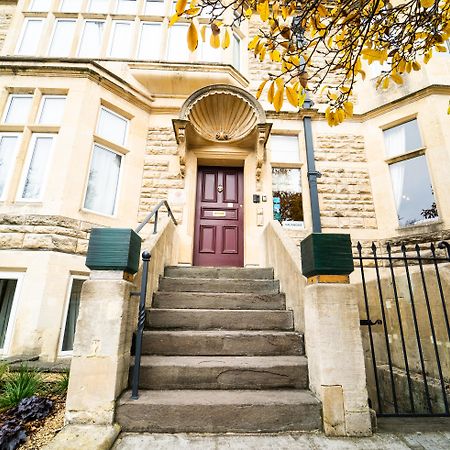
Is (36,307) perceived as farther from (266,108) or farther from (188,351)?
(266,108)

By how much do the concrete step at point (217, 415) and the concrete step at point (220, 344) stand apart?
0.67m

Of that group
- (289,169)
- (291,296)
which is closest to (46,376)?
(291,296)

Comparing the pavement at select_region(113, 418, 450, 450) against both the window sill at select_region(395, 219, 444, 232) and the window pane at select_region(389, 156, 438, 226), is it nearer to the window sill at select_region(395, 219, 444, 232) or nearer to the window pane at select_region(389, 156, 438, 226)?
the window sill at select_region(395, 219, 444, 232)

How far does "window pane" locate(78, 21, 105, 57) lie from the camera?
6.94m

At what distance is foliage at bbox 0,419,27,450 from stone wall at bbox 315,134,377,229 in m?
5.89

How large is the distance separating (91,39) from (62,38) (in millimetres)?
750

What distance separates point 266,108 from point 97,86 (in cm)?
404

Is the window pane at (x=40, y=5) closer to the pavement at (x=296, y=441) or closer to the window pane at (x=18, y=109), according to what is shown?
the window pane at (x=18, y=109)

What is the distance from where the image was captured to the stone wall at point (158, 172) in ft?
20.3

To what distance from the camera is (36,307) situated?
14.0 ft

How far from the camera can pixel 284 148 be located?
6.99 m

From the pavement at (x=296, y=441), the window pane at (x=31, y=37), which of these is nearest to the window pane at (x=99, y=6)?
the window pane at (x=31, y=37)

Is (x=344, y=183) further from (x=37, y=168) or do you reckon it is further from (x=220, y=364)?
(x=37, y=168)

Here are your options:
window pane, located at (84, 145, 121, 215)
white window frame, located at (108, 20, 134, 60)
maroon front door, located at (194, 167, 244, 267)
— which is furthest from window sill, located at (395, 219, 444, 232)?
white window frame, located at (108, 20, 134, 60)
